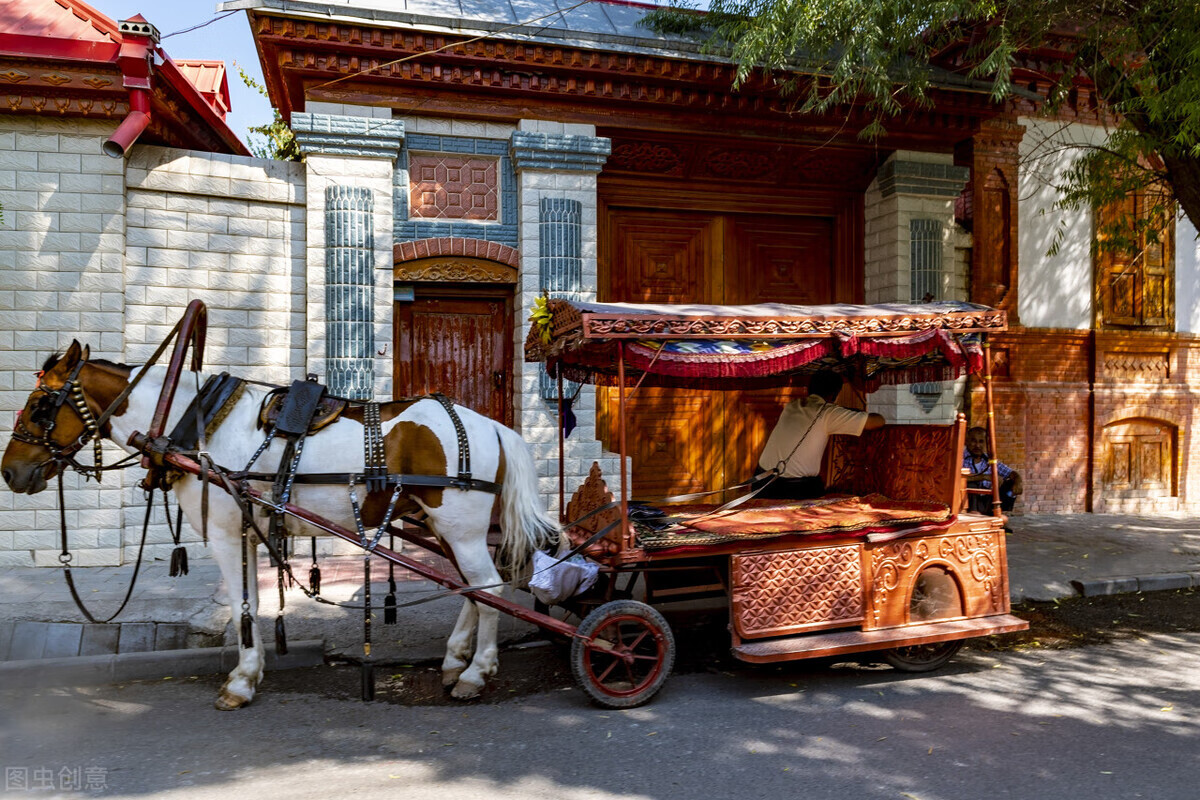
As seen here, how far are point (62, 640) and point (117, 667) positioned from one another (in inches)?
28.5

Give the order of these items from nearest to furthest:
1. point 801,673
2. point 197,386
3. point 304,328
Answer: point 197,386 → point 801,673 → point 304,328

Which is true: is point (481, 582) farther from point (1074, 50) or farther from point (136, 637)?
point (1074, 50)

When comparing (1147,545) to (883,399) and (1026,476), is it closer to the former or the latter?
(1026,476)

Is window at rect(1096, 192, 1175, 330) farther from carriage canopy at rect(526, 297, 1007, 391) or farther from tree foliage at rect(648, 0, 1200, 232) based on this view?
carriage canopy at rect(526, 297, 1007, 391)

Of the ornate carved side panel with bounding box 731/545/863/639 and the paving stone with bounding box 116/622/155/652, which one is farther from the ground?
the ornate carved side panel with bounding box 731/545/863/639

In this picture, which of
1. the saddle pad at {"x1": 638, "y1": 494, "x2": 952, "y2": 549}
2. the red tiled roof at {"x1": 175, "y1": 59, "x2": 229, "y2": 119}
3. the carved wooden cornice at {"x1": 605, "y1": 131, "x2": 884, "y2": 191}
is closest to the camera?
the saddle pad at {"x1": 638, "y1": 494, "x2": 952, "y2": 549}

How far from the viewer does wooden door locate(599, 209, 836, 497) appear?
9.46 metres

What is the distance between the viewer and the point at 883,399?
391 inches

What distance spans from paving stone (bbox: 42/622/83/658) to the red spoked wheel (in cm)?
354

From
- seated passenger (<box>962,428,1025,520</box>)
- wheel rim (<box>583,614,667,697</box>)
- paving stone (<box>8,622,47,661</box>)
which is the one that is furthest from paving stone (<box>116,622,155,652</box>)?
seated passenger (<box>962,428,1025,520</box>)

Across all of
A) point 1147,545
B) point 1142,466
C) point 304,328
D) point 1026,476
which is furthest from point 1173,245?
point 304,328

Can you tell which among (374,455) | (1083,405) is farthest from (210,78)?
(1083,405)

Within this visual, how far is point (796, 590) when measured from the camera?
4.73 meters

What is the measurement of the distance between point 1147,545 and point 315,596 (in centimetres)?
866
